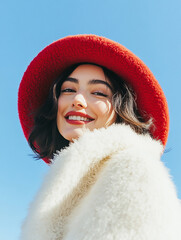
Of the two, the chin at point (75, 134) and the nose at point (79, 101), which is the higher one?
the nose at point (79, 101)

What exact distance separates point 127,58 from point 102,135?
32.3 inches

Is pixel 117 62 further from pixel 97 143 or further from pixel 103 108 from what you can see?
pixel 97 143

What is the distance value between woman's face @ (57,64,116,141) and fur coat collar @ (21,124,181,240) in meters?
0.47

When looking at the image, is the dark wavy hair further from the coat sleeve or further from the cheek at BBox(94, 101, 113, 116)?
the coat sleeve

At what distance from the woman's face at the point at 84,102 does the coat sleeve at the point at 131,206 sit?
77cm

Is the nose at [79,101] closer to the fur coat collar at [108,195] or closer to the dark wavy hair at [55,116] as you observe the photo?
the dark wavy hair at [55,116]

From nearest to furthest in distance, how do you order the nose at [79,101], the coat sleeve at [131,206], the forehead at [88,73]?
1. the coat sleeve at [131,206]
2. the nose at [79,101]
3. the forehead at [88,73]

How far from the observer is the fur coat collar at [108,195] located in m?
1.13

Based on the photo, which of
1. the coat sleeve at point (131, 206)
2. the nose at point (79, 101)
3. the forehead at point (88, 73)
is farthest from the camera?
the forehead at point (88, 73)

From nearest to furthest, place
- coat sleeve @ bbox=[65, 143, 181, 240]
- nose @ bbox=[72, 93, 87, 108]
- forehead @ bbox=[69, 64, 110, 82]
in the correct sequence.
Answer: coat sleeve @ bbox=[65, 143, 181, 240]
nose @ bbox=[72, 93, 87, 108]
forehead @ bbox=[69, 64, 110, 82]

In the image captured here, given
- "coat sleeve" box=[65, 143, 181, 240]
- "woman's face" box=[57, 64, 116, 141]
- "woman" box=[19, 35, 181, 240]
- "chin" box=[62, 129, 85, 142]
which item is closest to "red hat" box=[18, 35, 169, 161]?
"woman" box=[19, 35, 181, 240]

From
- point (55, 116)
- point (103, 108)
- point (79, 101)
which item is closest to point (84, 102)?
point (79, 101)

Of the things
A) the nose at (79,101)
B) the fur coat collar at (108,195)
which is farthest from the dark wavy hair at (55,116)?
the fur coat collar at (108,195)

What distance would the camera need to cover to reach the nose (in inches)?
79.9
